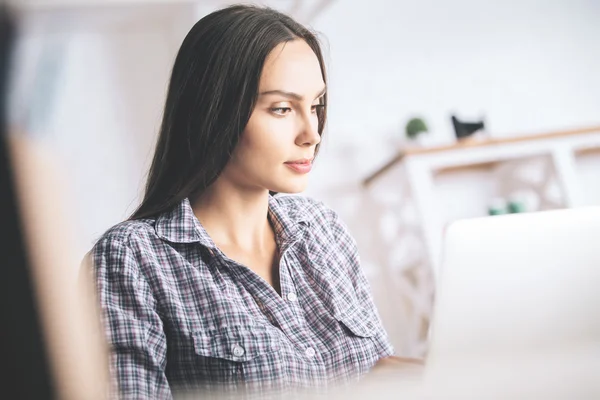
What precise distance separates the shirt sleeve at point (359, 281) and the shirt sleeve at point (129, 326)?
14.0 inches

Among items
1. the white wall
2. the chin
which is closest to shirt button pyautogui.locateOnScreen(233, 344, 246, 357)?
the chin

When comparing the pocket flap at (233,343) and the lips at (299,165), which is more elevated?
the lips at (299,165)

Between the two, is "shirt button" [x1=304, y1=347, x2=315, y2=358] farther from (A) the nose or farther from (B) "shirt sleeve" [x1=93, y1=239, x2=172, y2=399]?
(A) the nose

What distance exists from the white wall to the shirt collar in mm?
1414

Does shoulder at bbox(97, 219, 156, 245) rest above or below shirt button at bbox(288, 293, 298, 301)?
above

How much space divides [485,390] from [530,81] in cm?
291

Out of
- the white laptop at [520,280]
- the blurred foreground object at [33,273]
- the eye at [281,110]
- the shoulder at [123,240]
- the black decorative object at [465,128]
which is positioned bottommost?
the white laptop at [520,280]

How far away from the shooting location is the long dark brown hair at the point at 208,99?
0.87 meters

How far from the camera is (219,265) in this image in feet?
2.81

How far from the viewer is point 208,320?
31.3 inches

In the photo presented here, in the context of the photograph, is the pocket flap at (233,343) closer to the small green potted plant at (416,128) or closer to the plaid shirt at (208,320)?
the plaid shirt at (208,320)

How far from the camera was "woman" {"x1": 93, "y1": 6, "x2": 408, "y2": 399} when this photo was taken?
2.55 ft

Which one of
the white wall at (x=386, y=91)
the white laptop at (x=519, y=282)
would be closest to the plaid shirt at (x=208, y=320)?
the white laptop at (x=519, y=282)

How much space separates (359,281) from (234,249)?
0.24 m
